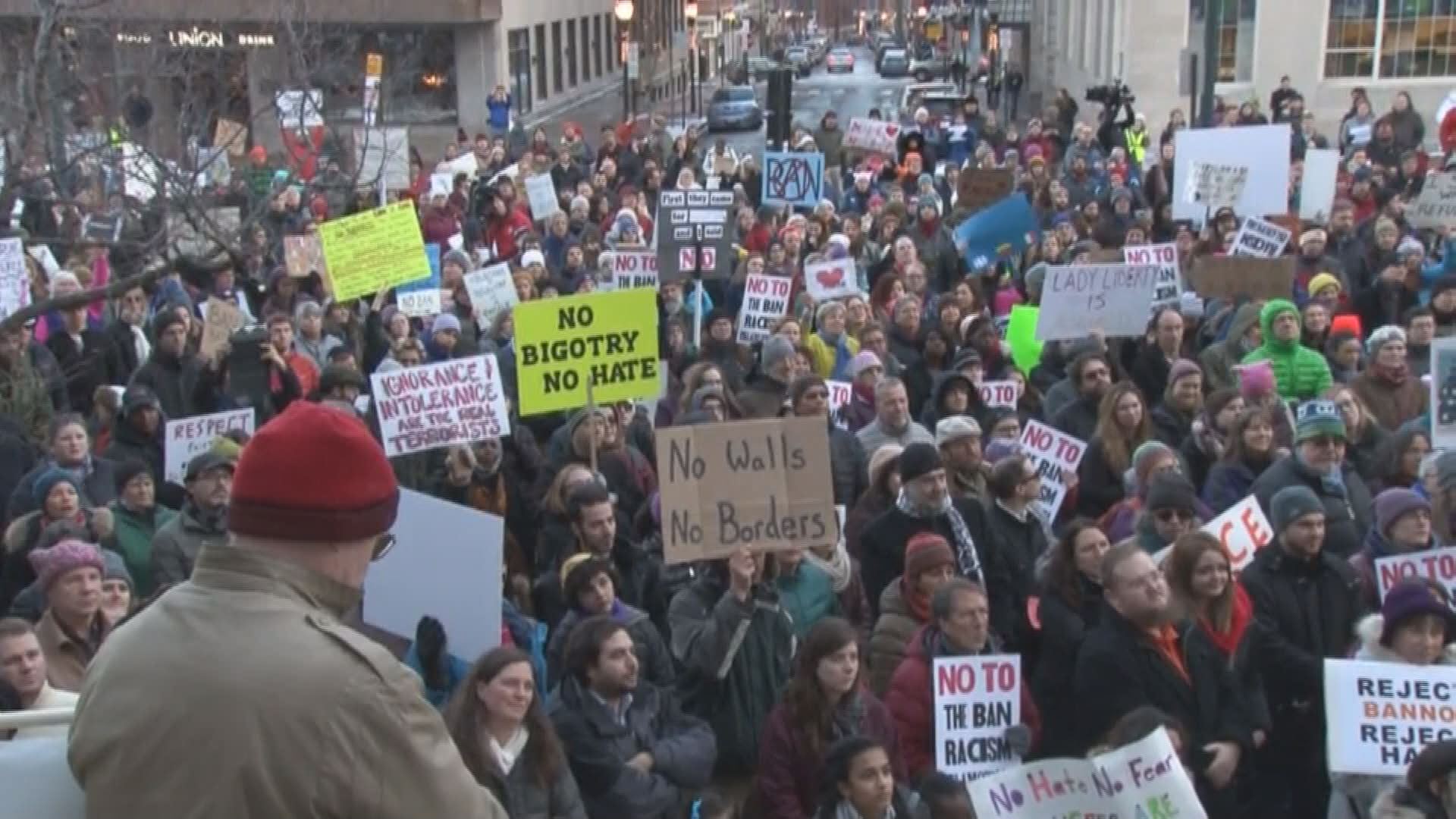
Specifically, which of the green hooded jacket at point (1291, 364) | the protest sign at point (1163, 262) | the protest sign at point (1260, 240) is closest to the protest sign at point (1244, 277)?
the protest sign at point (1163, 262)

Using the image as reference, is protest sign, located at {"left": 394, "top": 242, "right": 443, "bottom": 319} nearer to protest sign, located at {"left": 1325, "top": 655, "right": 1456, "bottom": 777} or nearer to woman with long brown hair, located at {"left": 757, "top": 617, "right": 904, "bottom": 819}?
woman with long brown hair, located at {"left": 757, "top": 617, "right": 904, "bottom": 819}

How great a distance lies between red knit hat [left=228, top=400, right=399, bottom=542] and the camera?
6.97 ft

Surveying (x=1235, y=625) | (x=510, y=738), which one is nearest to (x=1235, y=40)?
(x=1235, y=625)

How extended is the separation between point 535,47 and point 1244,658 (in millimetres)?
42751

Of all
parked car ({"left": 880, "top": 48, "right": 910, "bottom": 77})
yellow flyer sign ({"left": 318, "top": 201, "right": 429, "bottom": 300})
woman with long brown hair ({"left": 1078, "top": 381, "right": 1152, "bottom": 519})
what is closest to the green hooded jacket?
woman with long brown hair ({"left": 1078, "top": 381, "right": 1152, "bottom": 519})

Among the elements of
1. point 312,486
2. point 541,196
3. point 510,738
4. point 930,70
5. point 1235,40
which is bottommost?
point 510,738

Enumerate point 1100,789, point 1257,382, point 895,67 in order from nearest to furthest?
point 1100,789 < point 1257,382 < point 895,67

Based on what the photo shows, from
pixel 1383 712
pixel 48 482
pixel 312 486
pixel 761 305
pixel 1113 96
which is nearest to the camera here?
pixel 312 486

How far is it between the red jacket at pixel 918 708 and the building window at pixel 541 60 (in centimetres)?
4237

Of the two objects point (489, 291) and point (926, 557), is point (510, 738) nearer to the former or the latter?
point (926, 557)

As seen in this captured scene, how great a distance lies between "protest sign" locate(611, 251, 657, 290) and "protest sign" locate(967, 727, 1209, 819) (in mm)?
10048

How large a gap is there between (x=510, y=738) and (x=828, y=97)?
5661 cm

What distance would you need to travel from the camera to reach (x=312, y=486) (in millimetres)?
2131

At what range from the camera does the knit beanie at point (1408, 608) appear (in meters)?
5.56
